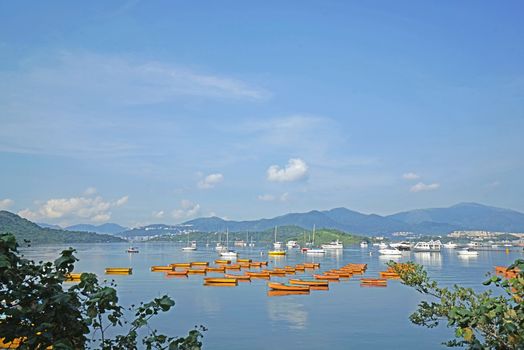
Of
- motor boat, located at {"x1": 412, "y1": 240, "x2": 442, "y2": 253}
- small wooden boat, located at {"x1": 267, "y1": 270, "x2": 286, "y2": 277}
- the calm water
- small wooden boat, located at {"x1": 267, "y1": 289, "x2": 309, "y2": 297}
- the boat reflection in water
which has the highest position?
motor boat, located at {"x1": 412, "y1": 240, "x2": 442, "y2": 253}

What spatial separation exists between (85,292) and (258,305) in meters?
31.9

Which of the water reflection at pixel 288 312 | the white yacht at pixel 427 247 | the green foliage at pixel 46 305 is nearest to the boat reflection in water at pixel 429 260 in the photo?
the white yacht at pixel 427 247

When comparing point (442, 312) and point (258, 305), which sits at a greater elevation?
point (442, 312)

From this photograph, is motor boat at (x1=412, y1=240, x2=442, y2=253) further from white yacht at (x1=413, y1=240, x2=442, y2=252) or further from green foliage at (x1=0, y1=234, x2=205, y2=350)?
green foliage at (x1=0, y1=234, x2=205, y2=350)

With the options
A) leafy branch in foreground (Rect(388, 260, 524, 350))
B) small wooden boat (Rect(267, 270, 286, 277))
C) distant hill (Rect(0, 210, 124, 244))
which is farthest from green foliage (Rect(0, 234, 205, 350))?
distant hill (Rect(0, 210, 124, 244))

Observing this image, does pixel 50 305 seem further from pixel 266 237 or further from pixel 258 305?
pixel 266 237

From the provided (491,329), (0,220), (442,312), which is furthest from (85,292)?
(0,220)

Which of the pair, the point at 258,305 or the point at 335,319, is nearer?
the point at 335,319

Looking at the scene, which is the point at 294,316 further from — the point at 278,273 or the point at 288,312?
the point at 278,273

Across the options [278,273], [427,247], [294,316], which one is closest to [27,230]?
[427,247]

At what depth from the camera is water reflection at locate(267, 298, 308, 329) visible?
28158mm

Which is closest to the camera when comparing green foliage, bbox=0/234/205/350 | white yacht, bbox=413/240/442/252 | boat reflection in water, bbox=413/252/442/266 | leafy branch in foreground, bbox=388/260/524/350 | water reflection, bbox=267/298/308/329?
green foliage, bbox=0/234/205/350

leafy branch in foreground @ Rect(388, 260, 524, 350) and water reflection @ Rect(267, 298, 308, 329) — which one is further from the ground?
leafy branch in foreground @ Rect(388, 260, 524, 350)

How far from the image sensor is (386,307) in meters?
34.0
